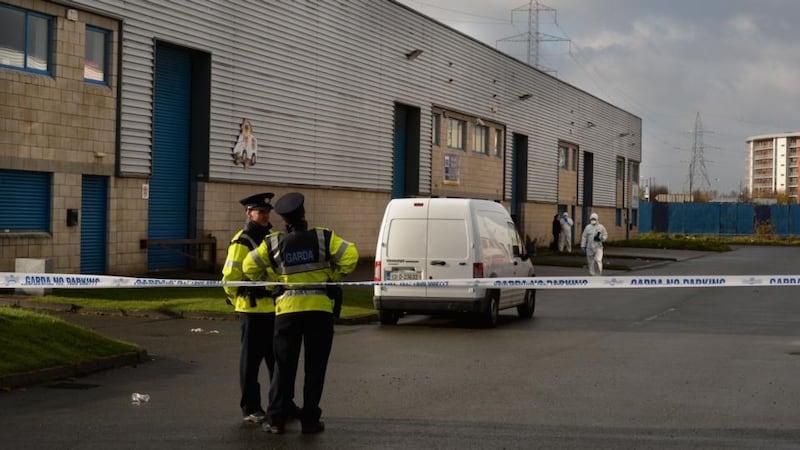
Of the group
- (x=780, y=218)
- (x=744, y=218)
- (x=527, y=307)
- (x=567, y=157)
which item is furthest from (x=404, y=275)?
(x=780, y=218)

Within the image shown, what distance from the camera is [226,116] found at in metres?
26.8

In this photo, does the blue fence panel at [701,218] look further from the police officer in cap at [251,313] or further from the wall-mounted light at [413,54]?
the police officer in cap at [251,313]

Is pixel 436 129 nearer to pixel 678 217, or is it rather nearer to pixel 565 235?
pixel 565 235

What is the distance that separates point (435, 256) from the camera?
53.4 feet

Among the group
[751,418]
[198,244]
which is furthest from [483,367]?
[198,244]

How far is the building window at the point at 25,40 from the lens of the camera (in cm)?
2031

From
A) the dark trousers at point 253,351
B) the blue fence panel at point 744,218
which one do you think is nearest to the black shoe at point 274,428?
the dark trousers at point 253,351

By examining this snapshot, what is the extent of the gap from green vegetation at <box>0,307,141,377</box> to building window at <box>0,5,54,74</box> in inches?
373

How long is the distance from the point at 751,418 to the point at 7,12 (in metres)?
16.7

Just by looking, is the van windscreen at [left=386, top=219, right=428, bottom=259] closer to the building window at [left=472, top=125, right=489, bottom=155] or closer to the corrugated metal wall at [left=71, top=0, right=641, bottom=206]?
the corrugated metal wall at [left=71, top=0, right=641, bottom=206]

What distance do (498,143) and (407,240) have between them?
1257 inches

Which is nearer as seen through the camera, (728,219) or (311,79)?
(311,79)

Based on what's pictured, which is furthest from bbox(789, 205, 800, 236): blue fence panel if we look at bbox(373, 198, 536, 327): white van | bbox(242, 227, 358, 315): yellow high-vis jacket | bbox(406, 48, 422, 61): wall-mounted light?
bbox(242, 227, 358, 315): yellow high-vis jacket

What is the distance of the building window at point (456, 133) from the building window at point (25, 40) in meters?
22.5
